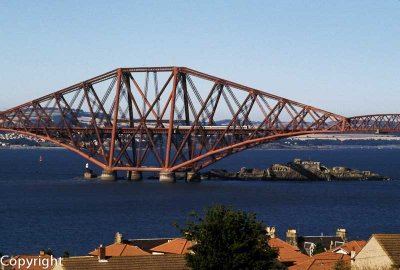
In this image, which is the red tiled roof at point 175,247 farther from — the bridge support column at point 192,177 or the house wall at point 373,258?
the bridge support column at point 192,177

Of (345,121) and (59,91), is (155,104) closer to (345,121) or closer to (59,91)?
(59,91)

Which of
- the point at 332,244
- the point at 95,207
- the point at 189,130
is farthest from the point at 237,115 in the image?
the point at 332,244

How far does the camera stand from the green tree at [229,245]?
3872 centimetres

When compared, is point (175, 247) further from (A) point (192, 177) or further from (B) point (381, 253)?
(A) point (192, 177)

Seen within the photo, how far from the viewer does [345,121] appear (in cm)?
13450

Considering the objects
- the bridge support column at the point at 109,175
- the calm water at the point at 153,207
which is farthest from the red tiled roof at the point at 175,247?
the bridge support column at the point at 109,175

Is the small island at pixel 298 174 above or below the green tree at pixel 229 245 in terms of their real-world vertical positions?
above

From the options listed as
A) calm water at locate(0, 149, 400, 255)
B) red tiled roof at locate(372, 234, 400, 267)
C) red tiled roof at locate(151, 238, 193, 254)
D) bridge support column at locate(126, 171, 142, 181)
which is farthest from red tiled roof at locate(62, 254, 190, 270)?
bridge support column at locate(126, 171, 142, 181)

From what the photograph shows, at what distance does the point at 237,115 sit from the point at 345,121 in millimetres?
13281

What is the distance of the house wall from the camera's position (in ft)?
128

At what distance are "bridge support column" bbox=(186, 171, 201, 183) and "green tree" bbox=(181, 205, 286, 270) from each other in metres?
96.5

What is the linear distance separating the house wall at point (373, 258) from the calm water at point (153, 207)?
2650 cm

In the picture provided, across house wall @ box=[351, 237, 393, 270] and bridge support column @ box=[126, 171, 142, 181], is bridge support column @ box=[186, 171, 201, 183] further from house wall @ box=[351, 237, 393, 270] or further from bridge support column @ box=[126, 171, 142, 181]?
house wall @ box=[351, 237, 393, 270]

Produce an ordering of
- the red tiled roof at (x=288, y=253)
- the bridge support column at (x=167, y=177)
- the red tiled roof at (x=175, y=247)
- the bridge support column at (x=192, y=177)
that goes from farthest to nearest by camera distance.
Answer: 1. the bridge support column at (x=192, y=177)
2. the bridge support column at (x=167, y=177)
3. the red tiled roof at (x=175, y=247)
4. the red tiled roof at (x=288, y=253)
